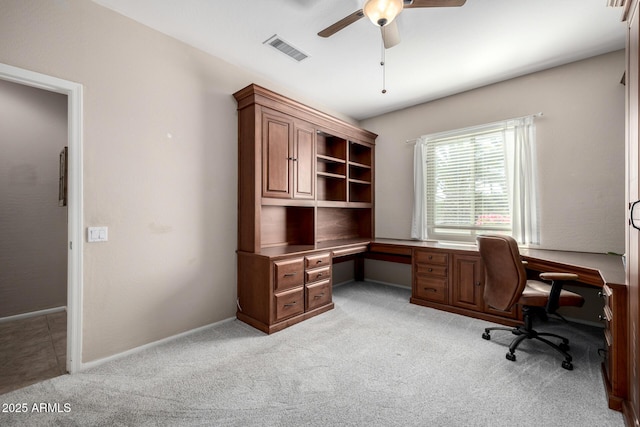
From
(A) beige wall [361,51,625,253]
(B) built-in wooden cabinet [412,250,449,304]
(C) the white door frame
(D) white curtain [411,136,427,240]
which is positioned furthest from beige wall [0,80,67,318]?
(A) beige wall [361,51,625,253]

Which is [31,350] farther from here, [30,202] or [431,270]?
[431,270]

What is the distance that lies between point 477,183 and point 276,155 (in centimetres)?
272

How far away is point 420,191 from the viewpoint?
163 inches

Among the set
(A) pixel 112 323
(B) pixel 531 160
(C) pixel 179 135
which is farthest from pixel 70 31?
(B) pixel 531 160

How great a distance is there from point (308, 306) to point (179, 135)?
7.39 ft

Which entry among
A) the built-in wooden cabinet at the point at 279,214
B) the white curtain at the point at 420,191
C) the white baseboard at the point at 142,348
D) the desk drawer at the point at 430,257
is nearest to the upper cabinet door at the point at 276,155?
the built-in wooden cabinet at the point at 279,214

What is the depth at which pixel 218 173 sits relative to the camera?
295 centimetres

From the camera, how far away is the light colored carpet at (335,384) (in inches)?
62.3

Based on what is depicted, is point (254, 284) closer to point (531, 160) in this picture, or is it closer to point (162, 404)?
point (162, 404)

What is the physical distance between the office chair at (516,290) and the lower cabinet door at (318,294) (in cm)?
170

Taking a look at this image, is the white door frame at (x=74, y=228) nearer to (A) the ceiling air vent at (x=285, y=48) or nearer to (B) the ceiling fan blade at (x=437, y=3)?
(A) the ceiling air vent at (x=285, y=48)

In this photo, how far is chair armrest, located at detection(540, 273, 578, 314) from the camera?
2004 millimetres

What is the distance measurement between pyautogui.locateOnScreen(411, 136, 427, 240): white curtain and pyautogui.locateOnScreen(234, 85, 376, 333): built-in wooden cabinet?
91 centimetres

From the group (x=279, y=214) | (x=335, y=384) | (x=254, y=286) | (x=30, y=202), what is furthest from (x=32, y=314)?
(x=335, y=384)
